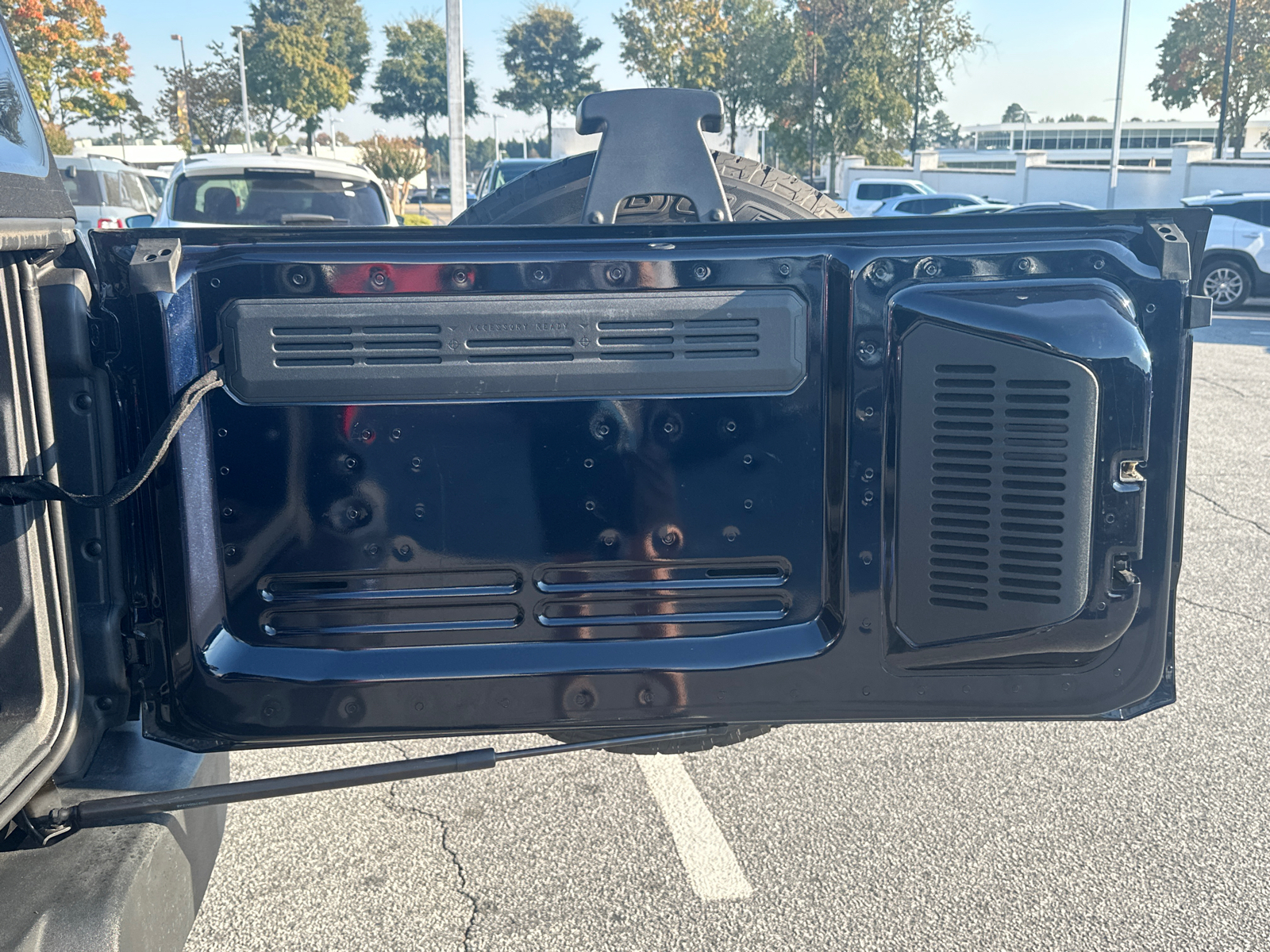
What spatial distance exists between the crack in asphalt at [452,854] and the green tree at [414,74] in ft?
216

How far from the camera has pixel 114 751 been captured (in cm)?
202

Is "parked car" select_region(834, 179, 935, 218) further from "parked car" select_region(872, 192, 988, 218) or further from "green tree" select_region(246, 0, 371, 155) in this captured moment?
"green tree" select_region(246, 0, 371, 155)

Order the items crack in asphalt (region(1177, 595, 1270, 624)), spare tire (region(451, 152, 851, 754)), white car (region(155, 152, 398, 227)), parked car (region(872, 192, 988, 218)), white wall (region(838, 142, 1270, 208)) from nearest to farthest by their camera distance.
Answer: spare tire (region(451, 152, 851, 754))
crack in asphalt (region(1177, 595, 1270, 624))
white car (region(155, 152, 398, 227))
parked car (region(872, 192, 988, 218))
white wall (region(838, 142, 1270, 208))

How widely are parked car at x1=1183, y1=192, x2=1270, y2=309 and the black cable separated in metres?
16.3

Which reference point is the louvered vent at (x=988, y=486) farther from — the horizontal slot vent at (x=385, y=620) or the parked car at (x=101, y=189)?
the parked car at (x=101, y=189)

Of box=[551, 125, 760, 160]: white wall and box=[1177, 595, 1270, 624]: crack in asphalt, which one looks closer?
box=[551, 125, 760, 160]: white wall

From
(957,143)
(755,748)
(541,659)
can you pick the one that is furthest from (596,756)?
(957,143)

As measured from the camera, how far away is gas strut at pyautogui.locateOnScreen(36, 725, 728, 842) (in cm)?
179

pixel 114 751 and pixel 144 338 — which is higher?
pixel 144 338

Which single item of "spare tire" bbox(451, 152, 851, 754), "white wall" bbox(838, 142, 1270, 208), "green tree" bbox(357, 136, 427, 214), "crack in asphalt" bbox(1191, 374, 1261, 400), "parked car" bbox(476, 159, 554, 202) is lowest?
"crack in asphalt" bbox(1191, 374, 1261, 400)

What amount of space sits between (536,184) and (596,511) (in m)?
1.44

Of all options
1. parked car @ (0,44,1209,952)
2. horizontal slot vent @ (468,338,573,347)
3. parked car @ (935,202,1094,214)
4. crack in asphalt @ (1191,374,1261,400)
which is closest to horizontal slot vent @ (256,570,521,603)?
parked car @ (0,44,1209,952)

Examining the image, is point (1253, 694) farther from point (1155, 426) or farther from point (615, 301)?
point (615, 301)

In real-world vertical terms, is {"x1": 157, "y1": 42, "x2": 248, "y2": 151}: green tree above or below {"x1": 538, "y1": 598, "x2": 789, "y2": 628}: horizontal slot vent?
above
